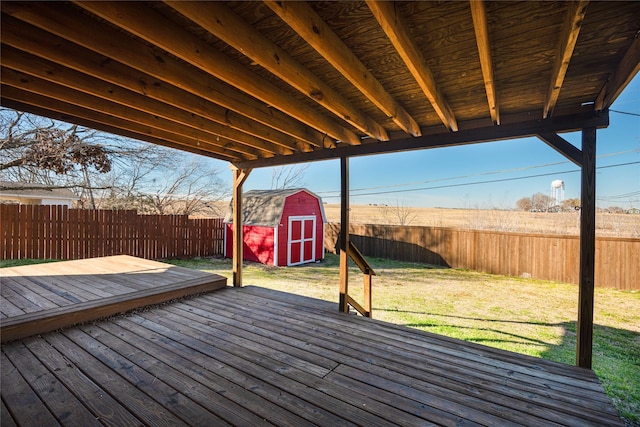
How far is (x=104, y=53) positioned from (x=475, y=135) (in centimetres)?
280

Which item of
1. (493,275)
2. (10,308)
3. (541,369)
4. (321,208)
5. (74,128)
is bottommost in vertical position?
(493,275)

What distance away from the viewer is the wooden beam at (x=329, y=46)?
119cm

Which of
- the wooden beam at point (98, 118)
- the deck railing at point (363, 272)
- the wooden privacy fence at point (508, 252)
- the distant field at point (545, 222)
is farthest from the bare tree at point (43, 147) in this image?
the distant field at point (545, 222)

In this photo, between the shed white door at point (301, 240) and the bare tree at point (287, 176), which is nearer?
the shed white door at point (301, 240)

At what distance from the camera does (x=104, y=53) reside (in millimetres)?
1471

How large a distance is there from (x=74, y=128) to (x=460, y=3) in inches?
371

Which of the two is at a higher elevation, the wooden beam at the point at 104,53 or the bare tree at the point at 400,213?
the wooden beam at the point at 104,53

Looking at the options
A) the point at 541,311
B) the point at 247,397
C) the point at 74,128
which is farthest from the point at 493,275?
the point at 74,128

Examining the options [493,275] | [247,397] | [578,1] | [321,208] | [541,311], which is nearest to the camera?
[578,1]

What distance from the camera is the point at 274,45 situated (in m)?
1.57

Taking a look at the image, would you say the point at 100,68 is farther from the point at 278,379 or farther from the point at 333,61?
the point at 278,379

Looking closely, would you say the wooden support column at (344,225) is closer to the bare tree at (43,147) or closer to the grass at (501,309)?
the grass at (501,309)

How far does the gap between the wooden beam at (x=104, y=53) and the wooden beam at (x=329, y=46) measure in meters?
0.97

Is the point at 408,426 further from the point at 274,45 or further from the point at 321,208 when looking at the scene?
the point at 321,208
